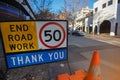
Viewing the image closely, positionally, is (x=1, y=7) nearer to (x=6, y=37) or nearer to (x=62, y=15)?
(x=6, y=37)

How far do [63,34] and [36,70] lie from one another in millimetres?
3517

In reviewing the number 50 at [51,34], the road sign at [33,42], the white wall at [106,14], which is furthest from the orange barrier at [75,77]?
the white wall at [106,14]

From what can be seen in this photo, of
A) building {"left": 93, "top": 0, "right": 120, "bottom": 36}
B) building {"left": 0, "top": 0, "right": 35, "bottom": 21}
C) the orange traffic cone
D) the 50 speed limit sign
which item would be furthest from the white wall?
the 50 speed limit sign

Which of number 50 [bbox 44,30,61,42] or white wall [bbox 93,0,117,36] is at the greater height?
white wall [bbox 93,0,117,36]

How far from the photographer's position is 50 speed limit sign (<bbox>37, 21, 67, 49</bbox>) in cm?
225

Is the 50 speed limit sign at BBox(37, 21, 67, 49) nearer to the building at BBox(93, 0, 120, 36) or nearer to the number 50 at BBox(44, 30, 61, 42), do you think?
the number 50 at BBox(44, 30, 61, 42)

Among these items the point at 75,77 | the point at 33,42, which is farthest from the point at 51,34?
the point at 75,77

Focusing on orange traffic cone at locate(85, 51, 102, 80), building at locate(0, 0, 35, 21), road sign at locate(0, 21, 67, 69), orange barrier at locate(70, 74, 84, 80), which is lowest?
orange barrier at locate(70, 74, 84, 80)

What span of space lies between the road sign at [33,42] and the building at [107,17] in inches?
1053

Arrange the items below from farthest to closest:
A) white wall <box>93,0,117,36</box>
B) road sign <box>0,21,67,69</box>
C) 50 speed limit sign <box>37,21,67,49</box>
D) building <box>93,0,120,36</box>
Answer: white wall <box>93,0,117,36</box> < building <box>93,0,120,36</box> < 50 speed limit sign <box>37,21,67,49</box> < road sign <box>0,21,67,69</box>

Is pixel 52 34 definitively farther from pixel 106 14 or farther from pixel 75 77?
pixel 106 14

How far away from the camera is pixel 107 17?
30391 millimetres

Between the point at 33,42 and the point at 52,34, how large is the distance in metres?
0.34

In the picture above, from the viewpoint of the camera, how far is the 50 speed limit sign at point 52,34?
2246mm
